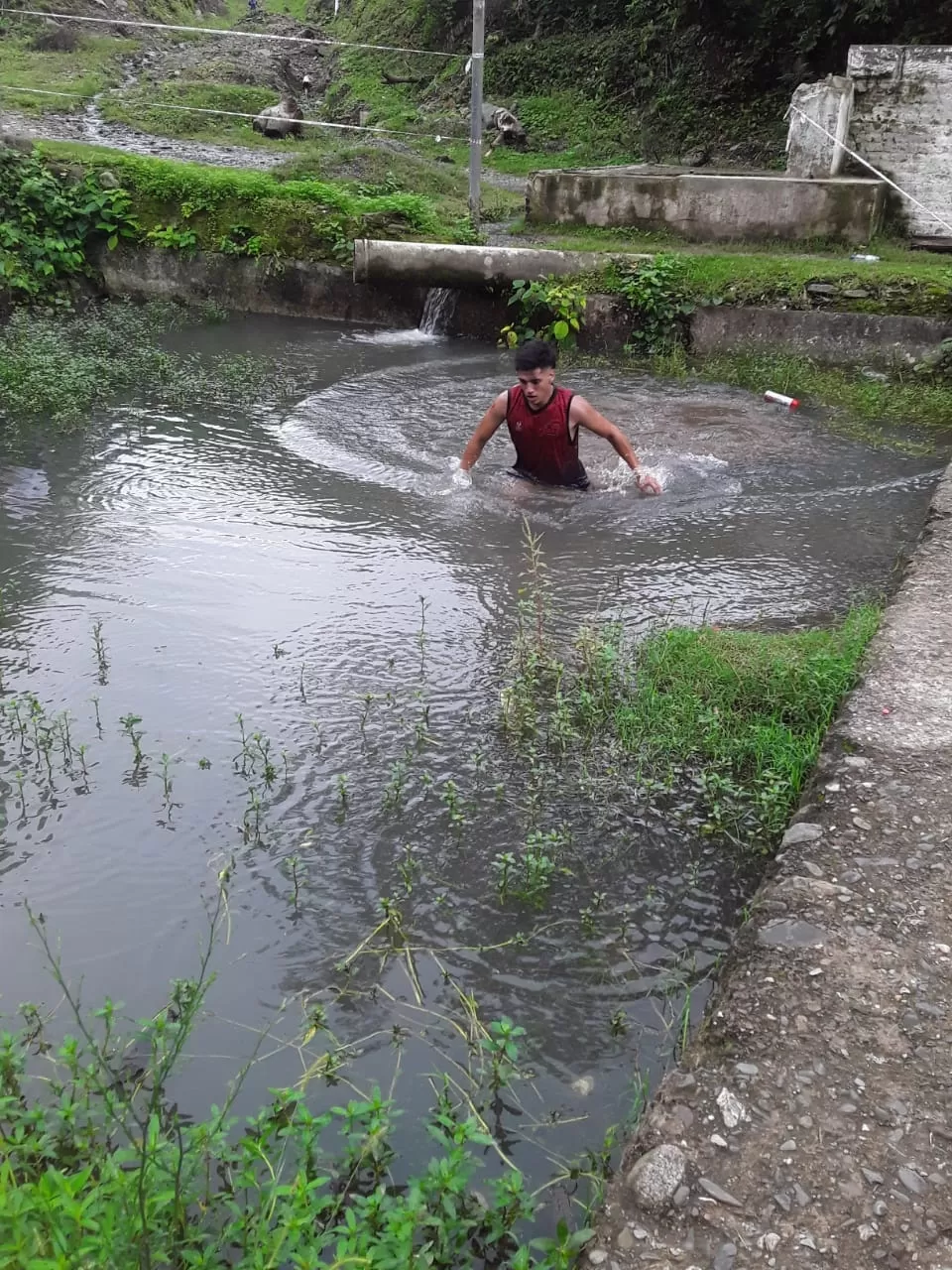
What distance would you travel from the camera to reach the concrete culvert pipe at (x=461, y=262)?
1038 centimetres

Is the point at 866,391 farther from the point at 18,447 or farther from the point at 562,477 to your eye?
the point at 18,447

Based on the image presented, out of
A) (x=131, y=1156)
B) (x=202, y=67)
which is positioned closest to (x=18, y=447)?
(x=131, y=1156)

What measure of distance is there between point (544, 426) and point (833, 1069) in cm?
493

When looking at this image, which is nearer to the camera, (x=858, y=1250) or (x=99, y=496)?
(x=858, y=1250)

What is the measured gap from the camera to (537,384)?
6312mm

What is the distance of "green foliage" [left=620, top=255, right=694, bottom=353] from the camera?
998cm

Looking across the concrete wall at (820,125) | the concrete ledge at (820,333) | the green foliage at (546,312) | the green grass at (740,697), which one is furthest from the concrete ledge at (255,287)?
the green grass at (740,697)

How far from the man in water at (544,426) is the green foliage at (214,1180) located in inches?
175

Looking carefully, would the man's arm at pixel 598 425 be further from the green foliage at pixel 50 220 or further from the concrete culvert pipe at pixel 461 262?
the green foliage at pixel 50 220

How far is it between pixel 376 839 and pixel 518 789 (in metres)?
0.58

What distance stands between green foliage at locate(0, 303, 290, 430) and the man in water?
2.88 meters

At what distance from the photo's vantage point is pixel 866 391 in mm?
8688

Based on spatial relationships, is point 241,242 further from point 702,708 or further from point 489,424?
point 702,708

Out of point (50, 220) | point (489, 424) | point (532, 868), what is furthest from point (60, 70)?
point (532, 868)
